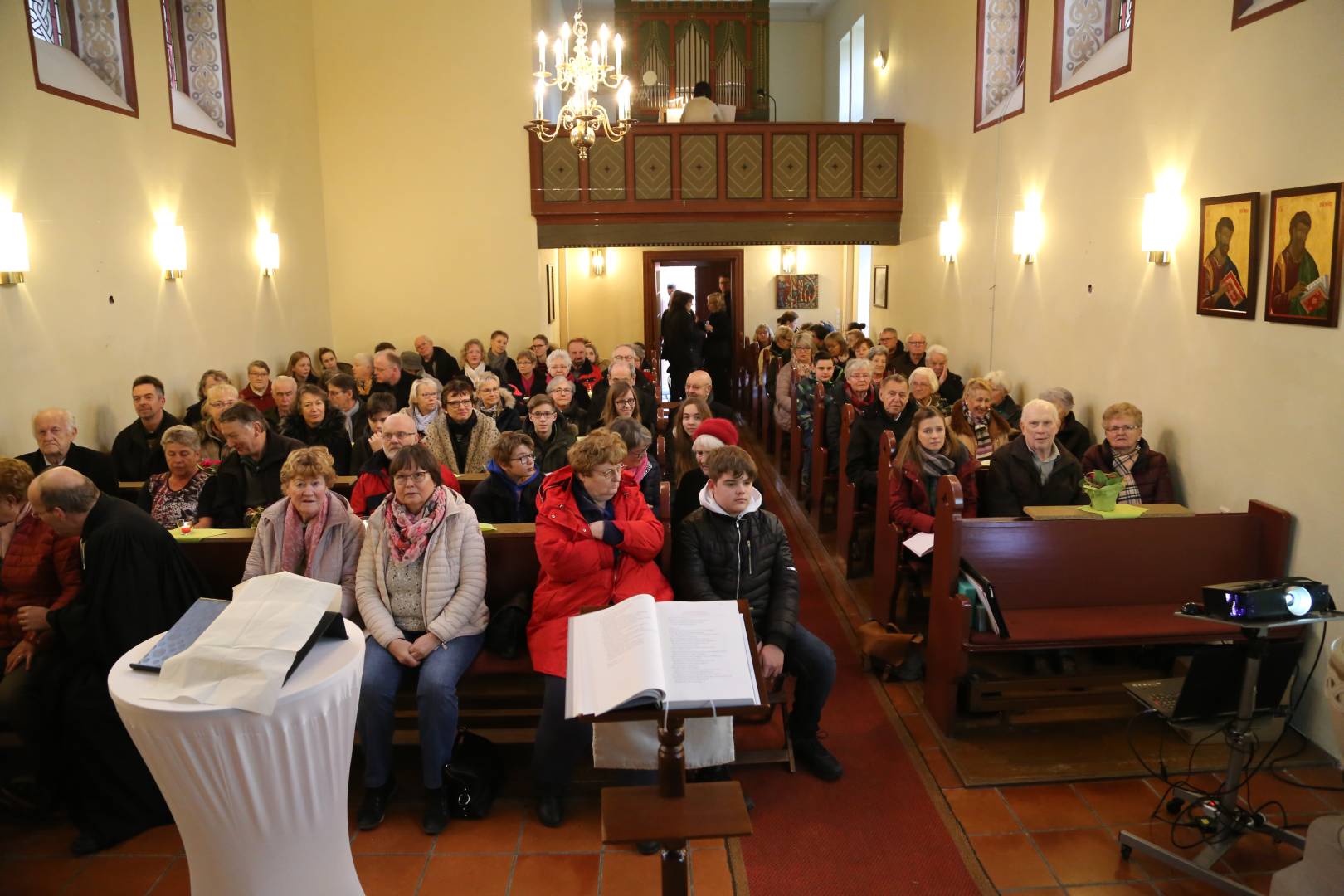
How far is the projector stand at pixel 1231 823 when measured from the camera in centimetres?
299

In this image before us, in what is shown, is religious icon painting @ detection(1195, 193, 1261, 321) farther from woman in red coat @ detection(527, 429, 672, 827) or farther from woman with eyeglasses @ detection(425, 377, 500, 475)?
woman with eyeglasses @ detection(425, 377, 500, 475)

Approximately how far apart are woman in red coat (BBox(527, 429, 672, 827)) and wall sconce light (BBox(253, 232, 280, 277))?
5.75 meters

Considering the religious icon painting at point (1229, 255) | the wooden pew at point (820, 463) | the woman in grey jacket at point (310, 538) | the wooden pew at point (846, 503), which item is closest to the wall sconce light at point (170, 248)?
the woman in grey jacket at point (310, 538)

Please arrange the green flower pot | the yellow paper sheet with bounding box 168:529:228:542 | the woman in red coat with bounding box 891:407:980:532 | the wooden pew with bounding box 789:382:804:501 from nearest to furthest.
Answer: the yellow paper sheet with bounding box 168:529:228:542 < the green flower pot < the woman in red coat with bounding box 891:407:980:532 < the wooden pew with bounding box 789:382:804:501

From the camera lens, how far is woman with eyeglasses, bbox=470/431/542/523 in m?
4.43

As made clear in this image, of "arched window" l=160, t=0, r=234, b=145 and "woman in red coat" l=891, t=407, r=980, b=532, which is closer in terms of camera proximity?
"woman in red coat" l=891, t=407, r=980, b=532

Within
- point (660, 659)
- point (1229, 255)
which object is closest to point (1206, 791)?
point (1229, 255)

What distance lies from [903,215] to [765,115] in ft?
14.2

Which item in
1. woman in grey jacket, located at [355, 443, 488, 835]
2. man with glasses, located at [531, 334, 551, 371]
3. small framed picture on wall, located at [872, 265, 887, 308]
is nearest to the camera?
woman in grey jacket, located at [355, 443, 488, 835]

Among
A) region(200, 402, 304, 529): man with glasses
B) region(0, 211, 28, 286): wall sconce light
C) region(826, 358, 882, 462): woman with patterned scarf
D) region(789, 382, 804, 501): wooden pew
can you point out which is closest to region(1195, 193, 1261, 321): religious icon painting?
region(826, 358, 882, 462): woman with patterned scarf

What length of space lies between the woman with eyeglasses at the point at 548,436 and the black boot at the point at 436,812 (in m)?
2.08

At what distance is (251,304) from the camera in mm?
8141

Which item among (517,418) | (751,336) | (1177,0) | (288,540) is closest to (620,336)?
(751,336)

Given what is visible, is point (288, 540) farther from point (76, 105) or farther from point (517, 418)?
point (76, 105)
